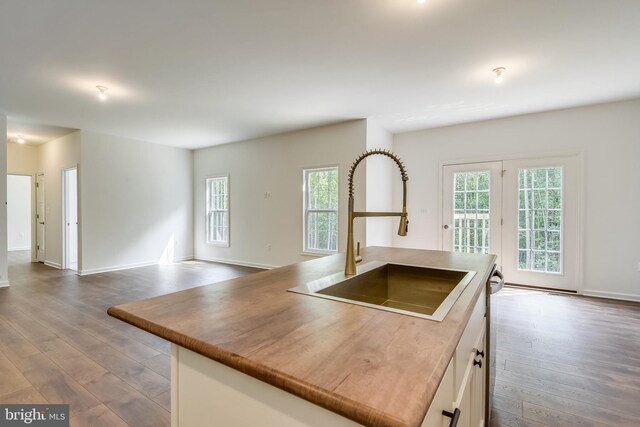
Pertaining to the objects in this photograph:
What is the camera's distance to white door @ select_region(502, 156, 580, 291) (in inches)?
171

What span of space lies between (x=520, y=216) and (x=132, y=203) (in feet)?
22.5

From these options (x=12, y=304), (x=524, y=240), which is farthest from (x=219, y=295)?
(x=524, y=240)

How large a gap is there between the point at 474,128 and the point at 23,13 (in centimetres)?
537

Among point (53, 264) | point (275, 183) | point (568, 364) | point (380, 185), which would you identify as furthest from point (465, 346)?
point (53, 264)

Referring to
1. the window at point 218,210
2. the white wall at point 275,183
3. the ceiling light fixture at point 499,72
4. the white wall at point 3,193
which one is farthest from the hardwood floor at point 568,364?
the white wall at point 3,193

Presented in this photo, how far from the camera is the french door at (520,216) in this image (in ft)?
14.4

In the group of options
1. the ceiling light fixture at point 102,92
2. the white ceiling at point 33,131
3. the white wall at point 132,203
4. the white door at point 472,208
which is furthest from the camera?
the white wall at point 132,203

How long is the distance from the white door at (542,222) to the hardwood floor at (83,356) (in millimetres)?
4758

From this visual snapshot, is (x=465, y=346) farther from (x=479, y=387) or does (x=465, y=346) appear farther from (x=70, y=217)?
(x=70, y=217)

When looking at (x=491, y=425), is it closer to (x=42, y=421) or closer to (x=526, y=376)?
(x=526, y=376)

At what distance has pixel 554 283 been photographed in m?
4.48

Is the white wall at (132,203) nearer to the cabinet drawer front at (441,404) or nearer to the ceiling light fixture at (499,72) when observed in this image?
the ceiling light fixture at (499,72)

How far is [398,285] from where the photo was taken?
1737 mm

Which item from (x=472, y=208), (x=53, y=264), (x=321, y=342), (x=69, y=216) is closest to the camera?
(x=321, y=342)
